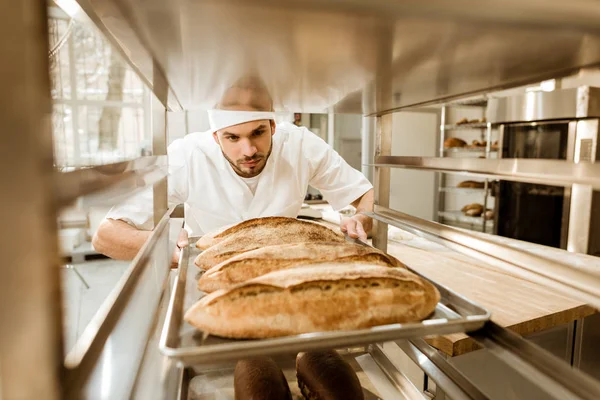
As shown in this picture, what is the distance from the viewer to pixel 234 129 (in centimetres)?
173

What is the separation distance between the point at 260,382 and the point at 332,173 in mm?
1903

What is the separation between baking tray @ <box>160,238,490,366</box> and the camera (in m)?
0.47

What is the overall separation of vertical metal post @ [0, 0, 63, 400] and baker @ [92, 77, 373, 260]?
1.34 metres

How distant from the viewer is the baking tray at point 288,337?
18.6 inches

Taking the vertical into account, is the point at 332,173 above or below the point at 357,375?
above

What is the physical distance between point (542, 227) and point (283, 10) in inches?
123

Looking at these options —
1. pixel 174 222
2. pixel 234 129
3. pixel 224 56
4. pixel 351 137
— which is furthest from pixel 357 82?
pixel 351 137

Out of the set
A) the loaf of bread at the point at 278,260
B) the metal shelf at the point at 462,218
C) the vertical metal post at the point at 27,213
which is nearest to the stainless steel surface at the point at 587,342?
the loaf of bread at the point at 278,260

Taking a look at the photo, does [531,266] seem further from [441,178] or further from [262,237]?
[441,178]

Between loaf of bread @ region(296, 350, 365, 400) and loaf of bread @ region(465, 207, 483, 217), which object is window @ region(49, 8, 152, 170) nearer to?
loaf of bread @ region(465, 207, 483, 217)

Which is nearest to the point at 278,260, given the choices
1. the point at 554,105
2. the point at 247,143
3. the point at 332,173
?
the point at 247,143

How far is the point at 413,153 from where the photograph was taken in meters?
4.93

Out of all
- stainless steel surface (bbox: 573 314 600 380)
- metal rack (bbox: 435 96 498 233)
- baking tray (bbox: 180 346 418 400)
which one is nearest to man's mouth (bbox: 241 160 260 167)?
baking tray (bbox: 180 346 418 400)

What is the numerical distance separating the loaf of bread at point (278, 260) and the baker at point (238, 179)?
3.11 feet
